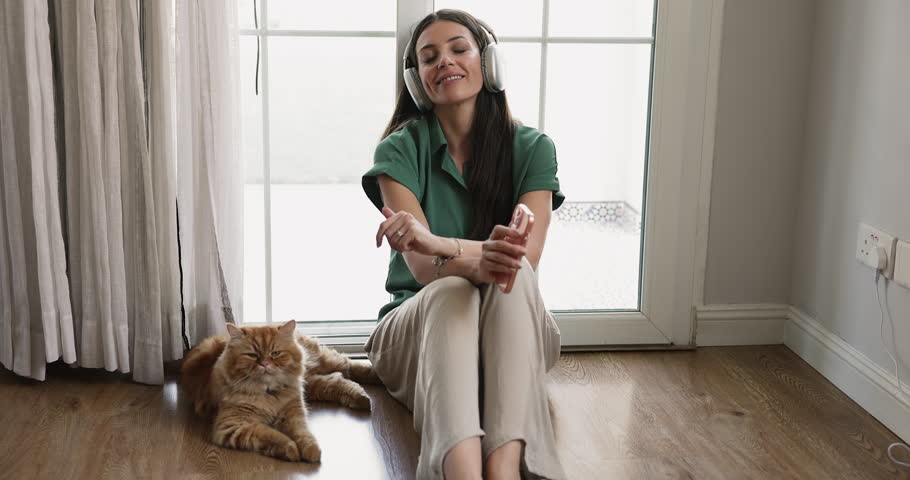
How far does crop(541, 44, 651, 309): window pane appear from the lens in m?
2.64

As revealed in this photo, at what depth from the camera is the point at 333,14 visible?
2.53 m

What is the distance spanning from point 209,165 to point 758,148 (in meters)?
1.47

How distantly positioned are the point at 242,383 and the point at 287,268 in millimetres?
586

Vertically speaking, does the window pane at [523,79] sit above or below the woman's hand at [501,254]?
above

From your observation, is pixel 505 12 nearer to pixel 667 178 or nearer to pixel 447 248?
pixel 667 178

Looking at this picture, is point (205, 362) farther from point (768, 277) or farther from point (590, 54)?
point (768, 277)

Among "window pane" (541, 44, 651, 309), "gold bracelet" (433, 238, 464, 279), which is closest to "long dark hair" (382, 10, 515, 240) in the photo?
"gold bracelet" (433, 238, 464, 279)

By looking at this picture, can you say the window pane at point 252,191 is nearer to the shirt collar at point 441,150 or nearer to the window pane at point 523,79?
the shirt collar at point 441,150

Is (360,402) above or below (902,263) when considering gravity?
below

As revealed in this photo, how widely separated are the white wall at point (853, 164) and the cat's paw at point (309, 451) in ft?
4.41

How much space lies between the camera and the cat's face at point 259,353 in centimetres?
216

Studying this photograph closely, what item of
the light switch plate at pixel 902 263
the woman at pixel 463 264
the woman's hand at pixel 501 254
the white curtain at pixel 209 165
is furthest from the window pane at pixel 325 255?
the light switch plate at pixel 902 263

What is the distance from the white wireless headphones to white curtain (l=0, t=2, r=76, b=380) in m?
0.84

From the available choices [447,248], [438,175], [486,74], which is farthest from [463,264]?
[486,74]
